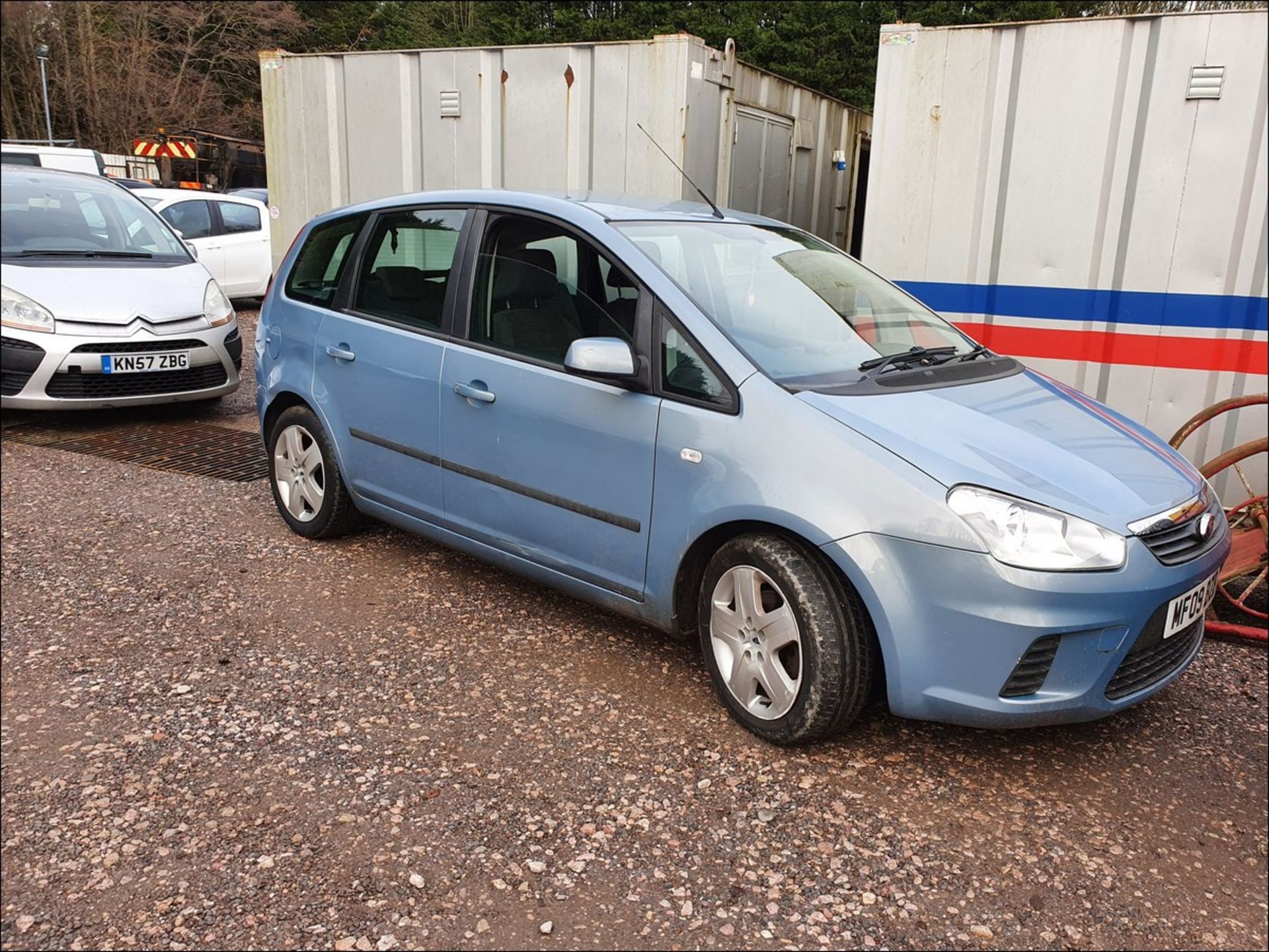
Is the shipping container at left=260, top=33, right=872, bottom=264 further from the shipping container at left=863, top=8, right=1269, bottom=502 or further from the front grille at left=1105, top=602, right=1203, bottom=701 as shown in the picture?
the front grille at left=1105, top=602, right=1203, bottom=701

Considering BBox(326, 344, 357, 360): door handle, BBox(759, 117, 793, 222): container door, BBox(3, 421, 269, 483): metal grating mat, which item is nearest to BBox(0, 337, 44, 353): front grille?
BBox(3, 421, 269, 483): metal grating mat

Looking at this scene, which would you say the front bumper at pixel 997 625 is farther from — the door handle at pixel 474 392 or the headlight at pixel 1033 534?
the door handle at pixel 474 392

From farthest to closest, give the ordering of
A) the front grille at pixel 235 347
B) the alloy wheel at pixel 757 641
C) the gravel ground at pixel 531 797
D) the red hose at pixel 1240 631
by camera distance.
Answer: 1. the front grille at pixel 235 347
2. the red hose at pixel 1240 631
3. the alloy wheel at pixel 757 641
4. the gravel ground at pixel 531 797

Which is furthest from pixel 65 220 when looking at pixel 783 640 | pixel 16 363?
pixel 783 640

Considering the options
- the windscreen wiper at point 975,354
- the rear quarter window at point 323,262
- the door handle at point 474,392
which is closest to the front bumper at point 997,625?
the windscreen wiper at point 975,354

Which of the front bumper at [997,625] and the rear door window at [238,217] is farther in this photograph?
the rear door window at [238,217]

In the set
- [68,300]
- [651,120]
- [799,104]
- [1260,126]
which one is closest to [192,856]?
[68,300]

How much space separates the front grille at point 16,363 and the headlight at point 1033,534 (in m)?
2.05

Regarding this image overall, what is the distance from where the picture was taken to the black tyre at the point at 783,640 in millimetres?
2799

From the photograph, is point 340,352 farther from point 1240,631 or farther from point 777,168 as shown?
point 777,168

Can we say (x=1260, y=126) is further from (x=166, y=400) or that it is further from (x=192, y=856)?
(x=166, y=400)

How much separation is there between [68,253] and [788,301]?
94.4 inches

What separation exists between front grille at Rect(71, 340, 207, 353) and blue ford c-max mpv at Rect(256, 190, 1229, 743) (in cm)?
71

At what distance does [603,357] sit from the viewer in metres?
3.12
